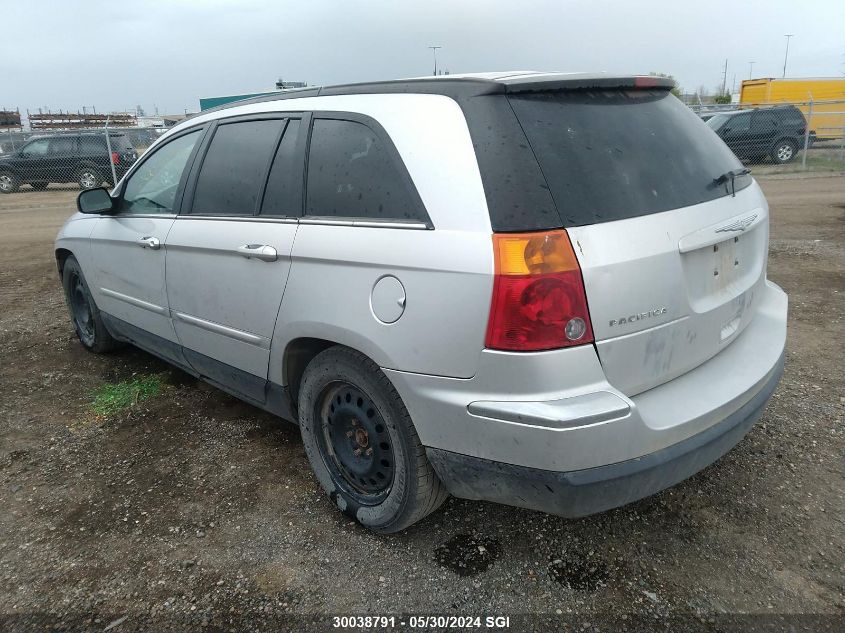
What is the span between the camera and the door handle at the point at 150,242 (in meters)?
3.47

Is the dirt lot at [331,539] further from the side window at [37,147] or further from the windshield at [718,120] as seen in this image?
the side window at [37,147]

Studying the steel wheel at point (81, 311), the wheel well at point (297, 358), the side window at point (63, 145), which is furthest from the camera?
the side window at point (63, 145)

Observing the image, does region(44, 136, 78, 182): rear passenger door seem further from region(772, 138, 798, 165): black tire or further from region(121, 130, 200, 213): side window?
region(772, 138, 798, 165): black tire

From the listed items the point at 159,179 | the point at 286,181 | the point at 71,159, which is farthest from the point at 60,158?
the point at 286,181

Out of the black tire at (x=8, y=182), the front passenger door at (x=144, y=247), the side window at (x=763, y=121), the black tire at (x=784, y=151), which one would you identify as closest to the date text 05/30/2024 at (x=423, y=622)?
the front passenger door at (x=144, y=247)

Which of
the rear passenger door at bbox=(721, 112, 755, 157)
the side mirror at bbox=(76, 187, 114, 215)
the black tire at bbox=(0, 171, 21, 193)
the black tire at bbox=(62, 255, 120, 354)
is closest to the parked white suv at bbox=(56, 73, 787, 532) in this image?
the side mirror at bbox=(76, 187, 114, 215)

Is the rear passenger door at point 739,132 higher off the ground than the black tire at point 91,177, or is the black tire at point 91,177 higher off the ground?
the rear passenger door at point 739,132

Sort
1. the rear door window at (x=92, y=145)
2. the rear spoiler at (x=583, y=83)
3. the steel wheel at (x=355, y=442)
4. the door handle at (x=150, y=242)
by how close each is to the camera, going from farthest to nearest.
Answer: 1. the rear door window at (x=92, y=145)
2. the door handle at (x=150, y=242)
3. the steel wheel at (x=355, y=442)
4. the rear spoiler at (x=583, y=83)

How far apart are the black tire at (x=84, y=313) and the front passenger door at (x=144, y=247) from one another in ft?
1.23

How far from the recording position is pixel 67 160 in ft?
57.3

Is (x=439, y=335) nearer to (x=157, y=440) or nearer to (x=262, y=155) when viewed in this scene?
(x=262, y=155)

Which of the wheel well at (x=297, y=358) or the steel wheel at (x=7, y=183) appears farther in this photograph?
the steel wheel at (x=7, y=183)

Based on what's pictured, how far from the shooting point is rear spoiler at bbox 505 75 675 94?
6.98ft

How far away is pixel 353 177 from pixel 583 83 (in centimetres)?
94
